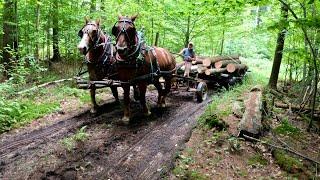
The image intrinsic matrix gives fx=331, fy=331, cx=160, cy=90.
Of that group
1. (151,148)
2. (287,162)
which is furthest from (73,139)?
(287,162)

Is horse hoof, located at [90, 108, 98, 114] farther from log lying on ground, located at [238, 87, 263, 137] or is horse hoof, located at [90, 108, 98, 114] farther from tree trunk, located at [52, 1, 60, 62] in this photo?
tree trunk, located at [52, 1, 60, 62]

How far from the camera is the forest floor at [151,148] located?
593 cm

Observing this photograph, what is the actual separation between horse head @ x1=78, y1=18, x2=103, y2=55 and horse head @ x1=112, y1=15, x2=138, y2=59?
76 cm

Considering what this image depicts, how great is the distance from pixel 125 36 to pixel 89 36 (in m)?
1.10

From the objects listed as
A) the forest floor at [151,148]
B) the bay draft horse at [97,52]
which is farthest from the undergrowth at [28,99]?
the bay draft horse at [97,52]

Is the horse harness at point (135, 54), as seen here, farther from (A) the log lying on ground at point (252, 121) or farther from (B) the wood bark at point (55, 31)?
(B) the wood bark at point (55, 31)

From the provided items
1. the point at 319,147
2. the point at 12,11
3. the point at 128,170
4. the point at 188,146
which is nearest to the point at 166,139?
the point at 188,146

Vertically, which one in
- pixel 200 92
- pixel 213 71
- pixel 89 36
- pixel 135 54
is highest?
pixel 89 36

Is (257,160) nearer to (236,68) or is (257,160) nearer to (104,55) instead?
(104,55)

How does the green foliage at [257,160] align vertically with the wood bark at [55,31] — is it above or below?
below

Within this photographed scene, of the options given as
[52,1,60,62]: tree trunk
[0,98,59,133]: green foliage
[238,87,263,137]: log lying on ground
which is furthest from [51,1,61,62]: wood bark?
[238,87,263,137]: log lying on ground

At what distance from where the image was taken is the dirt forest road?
5.82m

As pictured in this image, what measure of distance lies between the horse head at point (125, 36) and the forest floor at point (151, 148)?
1.93m

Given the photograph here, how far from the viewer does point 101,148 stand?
6.95 metres
